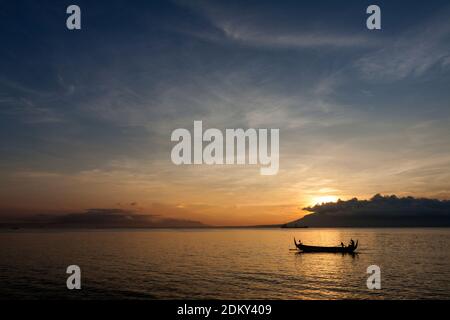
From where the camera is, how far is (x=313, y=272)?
64.8 metres

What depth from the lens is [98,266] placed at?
69.6 meters

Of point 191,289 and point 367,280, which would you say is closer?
point 191,289

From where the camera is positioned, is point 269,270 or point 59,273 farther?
point 269,270

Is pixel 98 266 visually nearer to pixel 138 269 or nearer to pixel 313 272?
pixel 138 269
